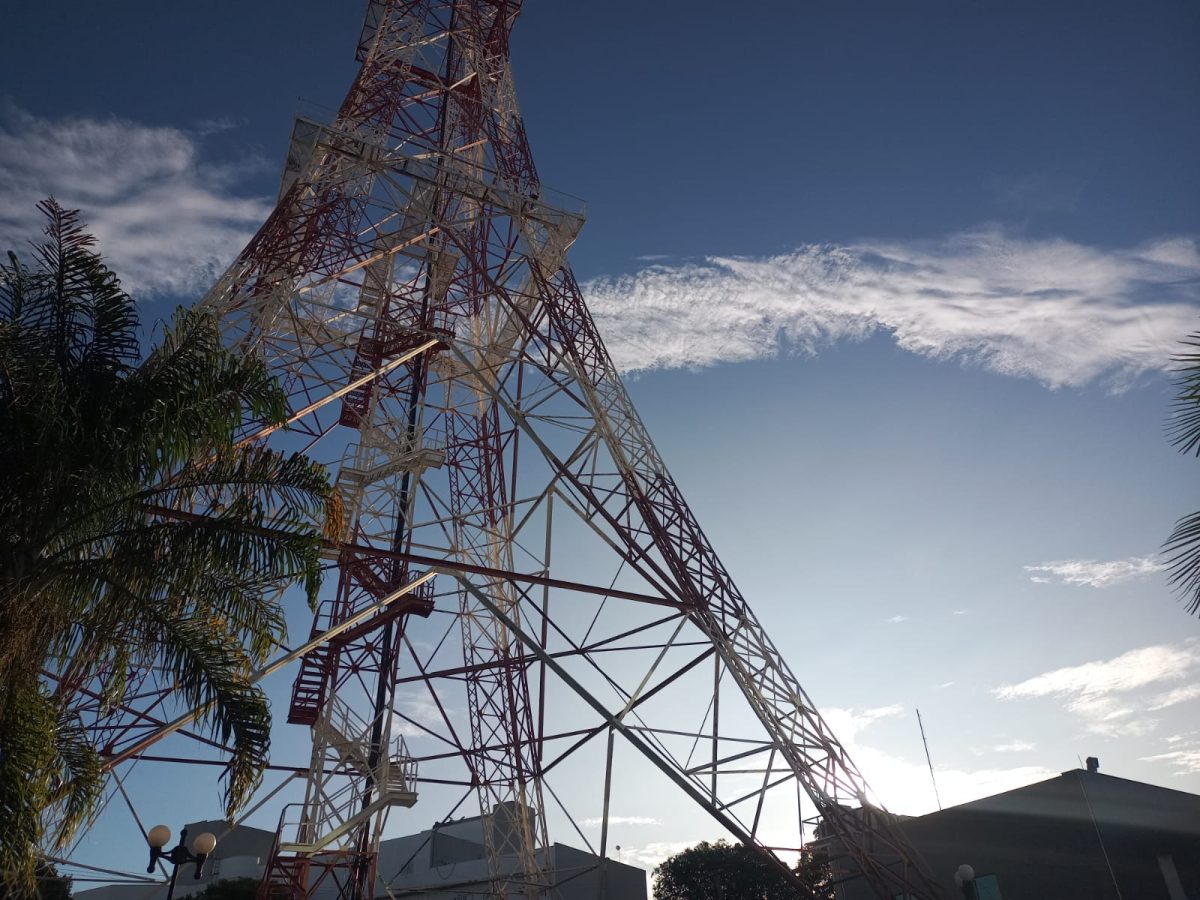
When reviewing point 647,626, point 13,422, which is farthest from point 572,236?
point 13,422

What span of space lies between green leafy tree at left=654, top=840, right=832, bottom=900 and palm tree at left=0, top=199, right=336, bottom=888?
45.2 m

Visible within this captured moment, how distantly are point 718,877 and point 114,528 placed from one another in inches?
1971

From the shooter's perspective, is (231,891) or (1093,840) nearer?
(1093,840)

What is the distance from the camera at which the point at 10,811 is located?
30.5 feet

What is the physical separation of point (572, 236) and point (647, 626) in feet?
31.6

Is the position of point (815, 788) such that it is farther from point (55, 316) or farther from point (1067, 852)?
point (55, 316)

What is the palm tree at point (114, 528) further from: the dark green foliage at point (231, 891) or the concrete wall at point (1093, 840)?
the dark green foliage at point (231, 891)

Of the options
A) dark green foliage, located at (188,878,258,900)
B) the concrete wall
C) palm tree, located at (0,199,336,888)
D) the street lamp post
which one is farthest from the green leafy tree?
palm tree, located at (0,199,336,888)

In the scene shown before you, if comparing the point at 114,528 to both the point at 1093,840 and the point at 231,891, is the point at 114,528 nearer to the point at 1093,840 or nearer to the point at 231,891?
the point at 1093,840

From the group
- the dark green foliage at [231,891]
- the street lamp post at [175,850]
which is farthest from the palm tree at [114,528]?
the dark green foliage at [231,891]

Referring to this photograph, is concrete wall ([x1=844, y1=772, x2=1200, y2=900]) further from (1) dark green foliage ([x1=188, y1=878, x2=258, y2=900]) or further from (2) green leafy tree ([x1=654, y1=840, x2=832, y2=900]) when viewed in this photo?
(2) green leafy tree ([x1=654, y1=840, x2=832, y2=900])

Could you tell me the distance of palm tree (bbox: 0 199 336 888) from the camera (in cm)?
987

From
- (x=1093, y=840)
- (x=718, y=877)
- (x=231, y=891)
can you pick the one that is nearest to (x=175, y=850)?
(x=1093, y=840)

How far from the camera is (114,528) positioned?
424 inches
